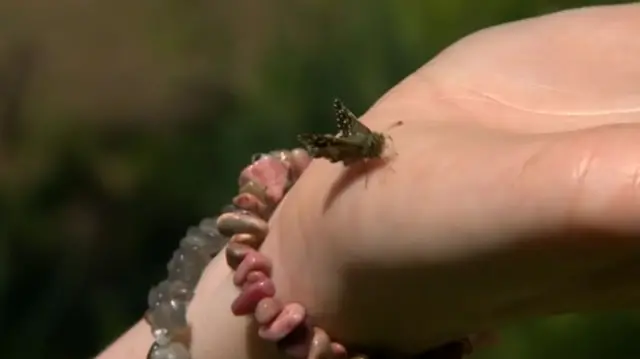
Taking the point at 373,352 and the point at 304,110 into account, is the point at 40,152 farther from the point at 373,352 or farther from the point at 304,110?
the point at 373,352

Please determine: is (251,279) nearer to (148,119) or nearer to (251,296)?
(251,296)

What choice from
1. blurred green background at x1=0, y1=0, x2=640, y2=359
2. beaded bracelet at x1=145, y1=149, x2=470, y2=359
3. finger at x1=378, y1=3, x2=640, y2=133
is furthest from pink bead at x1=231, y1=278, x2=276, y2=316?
blurred green background at x1=0, y1=0, x2=640, y2=359

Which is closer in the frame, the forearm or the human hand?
the human hand

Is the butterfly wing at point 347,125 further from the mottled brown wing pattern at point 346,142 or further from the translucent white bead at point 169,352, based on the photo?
the translucent white bead at point 169,352

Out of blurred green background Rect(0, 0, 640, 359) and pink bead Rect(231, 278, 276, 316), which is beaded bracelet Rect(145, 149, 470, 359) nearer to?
pink bead Rect(231, 278, 276, 316)

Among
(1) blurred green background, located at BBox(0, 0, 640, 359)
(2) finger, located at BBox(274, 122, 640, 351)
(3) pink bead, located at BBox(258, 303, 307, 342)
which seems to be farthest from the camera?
(1) blurred green background, located at BBox(0, 0, 640, 359)

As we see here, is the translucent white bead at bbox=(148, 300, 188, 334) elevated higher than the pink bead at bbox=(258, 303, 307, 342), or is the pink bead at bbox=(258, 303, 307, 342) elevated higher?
the pink bead at bbox=(258, 303, 307, 342)

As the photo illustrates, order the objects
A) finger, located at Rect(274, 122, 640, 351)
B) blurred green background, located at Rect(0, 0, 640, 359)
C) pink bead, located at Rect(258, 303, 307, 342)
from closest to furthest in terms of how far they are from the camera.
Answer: finger, located at Rect(274, 122, 640, 351) < pink bead, located at Rect(258, 303, 307, 342) < blurred green background, located at Rect(0, 0, 640, 359)

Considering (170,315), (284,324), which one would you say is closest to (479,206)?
(284,324)
